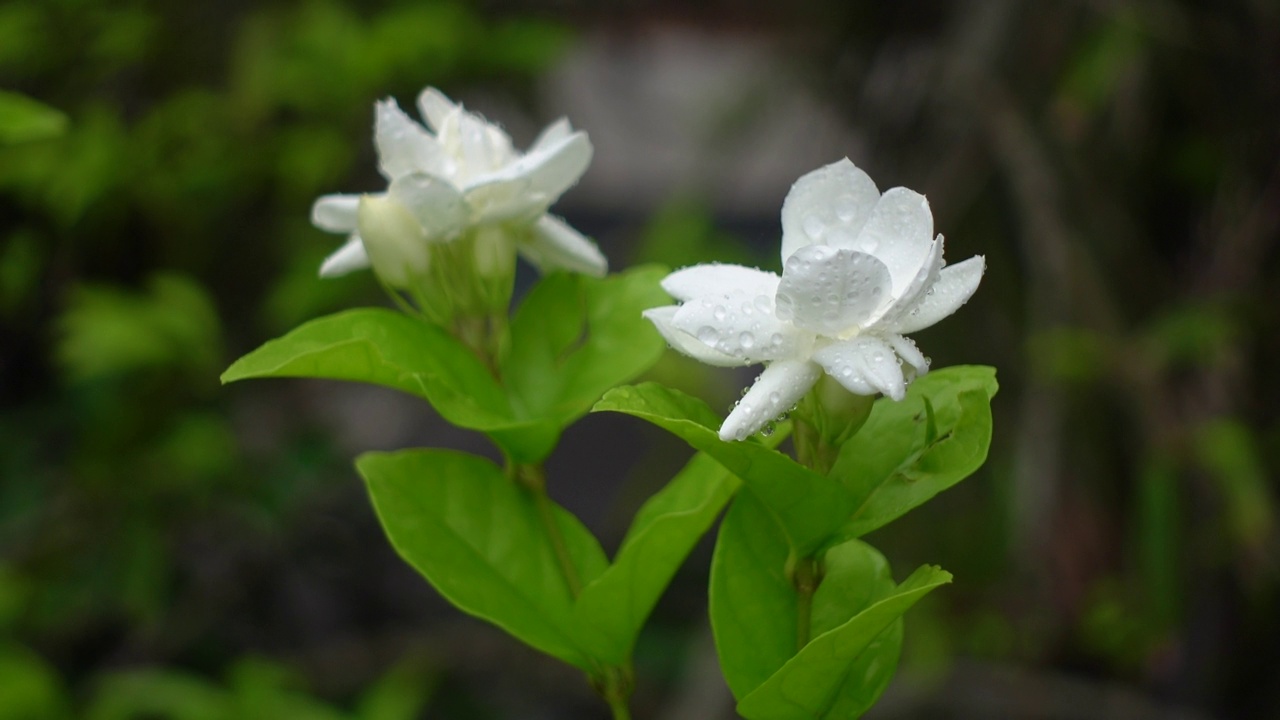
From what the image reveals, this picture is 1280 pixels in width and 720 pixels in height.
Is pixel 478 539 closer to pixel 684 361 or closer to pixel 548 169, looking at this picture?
pixel 548 169

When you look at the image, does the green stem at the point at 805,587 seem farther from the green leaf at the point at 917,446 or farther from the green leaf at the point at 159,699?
the green leaf at the point at 159,699

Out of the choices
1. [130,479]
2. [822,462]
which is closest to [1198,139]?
[822,462]

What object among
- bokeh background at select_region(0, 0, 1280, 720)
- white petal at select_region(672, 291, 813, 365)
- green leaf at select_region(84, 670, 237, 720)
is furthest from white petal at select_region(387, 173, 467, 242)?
green leaf at select_region(84, 670, 237, 720)

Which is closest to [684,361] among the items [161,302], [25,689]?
[161,302]

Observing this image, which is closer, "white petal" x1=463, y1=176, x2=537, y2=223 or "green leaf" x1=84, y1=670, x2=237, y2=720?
"white petal" x1=463, y1=176, x2=537, y2=223

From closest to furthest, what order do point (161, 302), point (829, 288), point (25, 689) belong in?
point (829, 288)
point (25, 689)
point (161, 302)

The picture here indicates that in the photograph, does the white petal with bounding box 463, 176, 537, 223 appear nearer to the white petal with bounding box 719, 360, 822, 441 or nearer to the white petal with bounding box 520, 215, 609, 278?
the white petal with bounding box 520, 215, 609, 278
